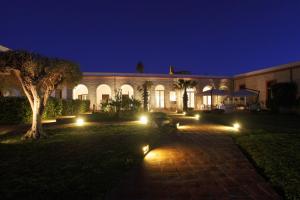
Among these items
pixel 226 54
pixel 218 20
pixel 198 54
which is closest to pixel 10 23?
pixel 218 20

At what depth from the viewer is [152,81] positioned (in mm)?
24797

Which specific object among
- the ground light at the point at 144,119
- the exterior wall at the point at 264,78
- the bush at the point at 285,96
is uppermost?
the exterior wall at the point at 264,78

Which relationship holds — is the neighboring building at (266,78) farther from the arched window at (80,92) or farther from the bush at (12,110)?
the bush at (12,110)

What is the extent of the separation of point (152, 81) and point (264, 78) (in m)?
11.7

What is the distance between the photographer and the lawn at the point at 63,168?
10.5ft

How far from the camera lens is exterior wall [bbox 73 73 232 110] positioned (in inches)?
918

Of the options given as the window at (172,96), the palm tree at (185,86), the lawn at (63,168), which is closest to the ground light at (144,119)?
the lawn at (63,168)

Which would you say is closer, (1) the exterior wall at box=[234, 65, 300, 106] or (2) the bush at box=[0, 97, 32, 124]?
(2) the bush at box=[0, 97, 32, 124]

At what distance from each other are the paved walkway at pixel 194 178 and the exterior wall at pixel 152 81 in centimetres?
1751

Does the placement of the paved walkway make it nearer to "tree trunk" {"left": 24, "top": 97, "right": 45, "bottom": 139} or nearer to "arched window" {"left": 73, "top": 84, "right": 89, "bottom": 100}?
"tree trunk" {"left": 24, "top": 97, "right": 45, "bottom": 139}

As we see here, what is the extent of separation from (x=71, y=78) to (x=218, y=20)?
49258 mm

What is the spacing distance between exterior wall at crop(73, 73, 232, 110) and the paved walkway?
57.4ft

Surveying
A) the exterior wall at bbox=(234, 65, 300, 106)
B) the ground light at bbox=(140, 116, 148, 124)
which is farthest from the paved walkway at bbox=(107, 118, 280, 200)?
the exterior wall at bbox=(234, 65, 300, 106)

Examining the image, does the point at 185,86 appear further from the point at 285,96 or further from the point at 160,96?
the point at 285,96
